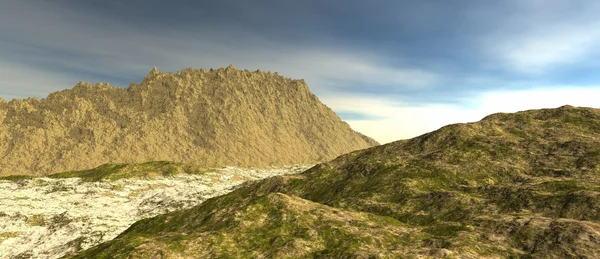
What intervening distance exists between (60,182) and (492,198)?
371 ft

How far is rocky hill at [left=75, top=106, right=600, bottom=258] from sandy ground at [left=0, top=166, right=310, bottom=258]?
2680 cm

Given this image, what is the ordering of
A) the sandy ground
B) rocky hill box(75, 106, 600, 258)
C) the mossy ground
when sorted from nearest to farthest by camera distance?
rocky hill box(75, 106, 600, 258) → the sandy ground → the mossy ground

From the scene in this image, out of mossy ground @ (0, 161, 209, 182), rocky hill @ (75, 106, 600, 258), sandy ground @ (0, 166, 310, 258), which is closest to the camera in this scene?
rocky hill @ (75, 106, 600, 258)

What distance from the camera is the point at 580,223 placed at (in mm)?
21109

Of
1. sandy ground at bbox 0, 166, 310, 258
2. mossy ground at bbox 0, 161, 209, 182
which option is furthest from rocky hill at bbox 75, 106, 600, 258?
mossy ground at bbox 0, 161, 209, 182

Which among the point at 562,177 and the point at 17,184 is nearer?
the point at 562,177

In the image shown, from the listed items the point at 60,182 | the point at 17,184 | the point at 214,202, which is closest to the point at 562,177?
the point at 214,202

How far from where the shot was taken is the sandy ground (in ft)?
178

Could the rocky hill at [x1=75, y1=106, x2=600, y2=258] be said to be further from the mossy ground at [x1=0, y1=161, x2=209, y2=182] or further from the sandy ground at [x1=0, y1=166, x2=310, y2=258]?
the mossy ground at [x1=0, y1=161, x2=209, y2=182]

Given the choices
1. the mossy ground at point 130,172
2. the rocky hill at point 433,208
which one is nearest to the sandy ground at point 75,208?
the mossy ground at point 130,172

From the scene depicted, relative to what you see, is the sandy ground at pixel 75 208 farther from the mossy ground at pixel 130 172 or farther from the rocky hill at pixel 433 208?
the rocky hill at pixel 433 208

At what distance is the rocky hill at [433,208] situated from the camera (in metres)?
21.3

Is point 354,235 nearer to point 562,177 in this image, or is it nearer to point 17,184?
point 562,177

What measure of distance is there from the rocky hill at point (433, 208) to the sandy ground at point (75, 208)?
26803 mm
